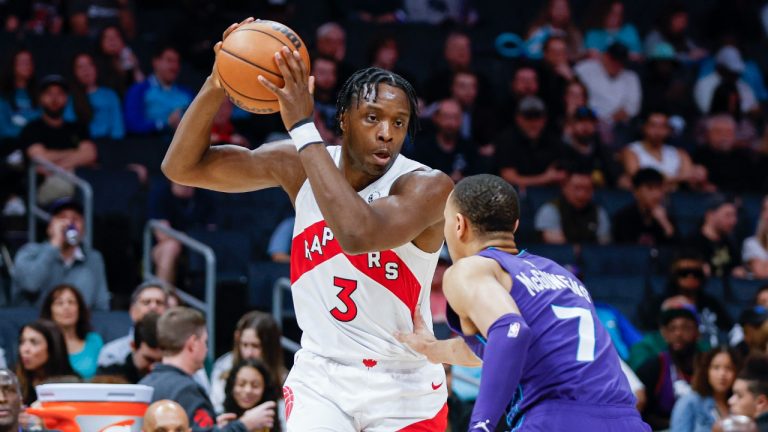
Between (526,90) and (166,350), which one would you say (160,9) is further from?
(166,350)

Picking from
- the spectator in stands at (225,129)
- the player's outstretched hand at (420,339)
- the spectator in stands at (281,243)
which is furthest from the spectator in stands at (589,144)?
the player's outstretched hand at (420,339)

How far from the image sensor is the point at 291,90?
16.0ft

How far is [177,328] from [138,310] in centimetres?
173

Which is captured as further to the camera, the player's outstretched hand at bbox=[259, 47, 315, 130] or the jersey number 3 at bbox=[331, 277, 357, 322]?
the jersey number 3 at bbox=[331, 277, 357, 322]

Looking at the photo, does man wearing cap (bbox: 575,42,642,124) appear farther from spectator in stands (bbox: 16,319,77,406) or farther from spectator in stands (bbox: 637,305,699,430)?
spectator in stands (bbox: 16,319,77,406)

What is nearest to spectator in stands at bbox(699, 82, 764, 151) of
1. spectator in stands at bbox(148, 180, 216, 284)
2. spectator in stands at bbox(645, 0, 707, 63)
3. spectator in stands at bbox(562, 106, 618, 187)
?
spectator in stands at bbox(645, 0, 707, 63)

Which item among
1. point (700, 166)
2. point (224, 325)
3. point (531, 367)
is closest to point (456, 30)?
point (700, 166)

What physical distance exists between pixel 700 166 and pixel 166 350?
8149 millimetres

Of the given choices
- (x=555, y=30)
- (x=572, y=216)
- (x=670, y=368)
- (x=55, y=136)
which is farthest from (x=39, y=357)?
(x=555, y=30)

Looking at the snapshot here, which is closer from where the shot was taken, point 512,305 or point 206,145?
point 512,305

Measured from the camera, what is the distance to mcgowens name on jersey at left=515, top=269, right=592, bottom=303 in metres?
4.47

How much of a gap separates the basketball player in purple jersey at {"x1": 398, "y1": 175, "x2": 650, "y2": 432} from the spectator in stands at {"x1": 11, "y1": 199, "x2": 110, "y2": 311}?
636 cm

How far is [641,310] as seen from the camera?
11.9 metres

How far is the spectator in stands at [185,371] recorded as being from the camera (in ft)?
24.5
